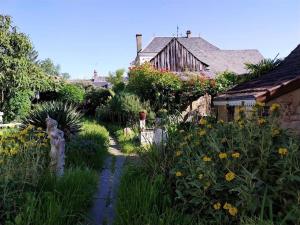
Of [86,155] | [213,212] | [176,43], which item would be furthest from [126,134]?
[176,43]

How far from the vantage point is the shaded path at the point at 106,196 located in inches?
181

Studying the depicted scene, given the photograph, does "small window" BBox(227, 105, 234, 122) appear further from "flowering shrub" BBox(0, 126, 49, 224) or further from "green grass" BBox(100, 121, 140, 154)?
"flowering shrub" BBox(0, 126, 49, 224)

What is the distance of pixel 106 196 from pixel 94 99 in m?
19.7

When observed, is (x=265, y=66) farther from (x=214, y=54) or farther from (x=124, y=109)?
(x=214, y=54)

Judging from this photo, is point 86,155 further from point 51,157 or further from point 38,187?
point 38,187

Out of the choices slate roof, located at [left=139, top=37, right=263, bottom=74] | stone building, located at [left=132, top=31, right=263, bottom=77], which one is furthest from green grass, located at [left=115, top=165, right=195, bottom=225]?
slate roof, located at [left=139, top=37, right=263, bottom=74]

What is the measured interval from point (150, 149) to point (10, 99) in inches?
624

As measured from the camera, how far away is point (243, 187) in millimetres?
3297

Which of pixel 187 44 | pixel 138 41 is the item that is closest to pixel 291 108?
pixel 187 44

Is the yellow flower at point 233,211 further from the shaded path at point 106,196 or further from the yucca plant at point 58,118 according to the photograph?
the yucca plant at point 58,118

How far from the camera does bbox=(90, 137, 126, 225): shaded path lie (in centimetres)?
460

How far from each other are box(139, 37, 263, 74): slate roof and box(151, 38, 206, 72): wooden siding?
1.87 m

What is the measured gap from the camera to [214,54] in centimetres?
3472

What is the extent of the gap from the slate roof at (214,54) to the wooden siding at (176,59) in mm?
1868
